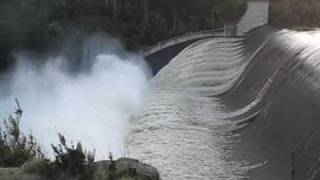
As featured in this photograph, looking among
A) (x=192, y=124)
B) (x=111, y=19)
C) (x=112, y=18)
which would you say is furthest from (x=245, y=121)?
(x=112, y=18)

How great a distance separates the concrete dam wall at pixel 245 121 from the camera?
9016 millimetres

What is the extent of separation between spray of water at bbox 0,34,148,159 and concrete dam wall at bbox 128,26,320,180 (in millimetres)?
627

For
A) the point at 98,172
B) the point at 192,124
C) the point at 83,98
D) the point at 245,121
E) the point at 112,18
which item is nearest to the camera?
the point at 98,172

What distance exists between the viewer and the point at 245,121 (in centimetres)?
1165

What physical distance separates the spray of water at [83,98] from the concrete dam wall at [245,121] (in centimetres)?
63

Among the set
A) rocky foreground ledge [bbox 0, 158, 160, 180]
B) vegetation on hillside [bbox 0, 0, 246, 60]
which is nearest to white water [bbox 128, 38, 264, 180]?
rocky foreground ledge [bbox 0, 158, 160, 180]

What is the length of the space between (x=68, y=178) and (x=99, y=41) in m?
27.2

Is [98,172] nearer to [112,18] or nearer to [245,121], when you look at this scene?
[245,121]

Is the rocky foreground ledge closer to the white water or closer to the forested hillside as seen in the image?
the white water

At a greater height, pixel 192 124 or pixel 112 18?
pixel 112 18

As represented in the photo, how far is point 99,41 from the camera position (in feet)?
111

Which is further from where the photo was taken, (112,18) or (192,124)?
(112,18)

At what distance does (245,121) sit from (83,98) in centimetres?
786

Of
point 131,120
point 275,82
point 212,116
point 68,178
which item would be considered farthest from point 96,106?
point 68,178
